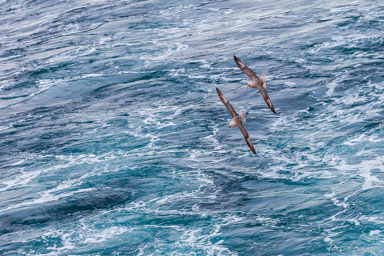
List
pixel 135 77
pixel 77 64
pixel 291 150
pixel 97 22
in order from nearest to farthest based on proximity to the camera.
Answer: pixel 291 150 < pixel 135 77 < pixel 77 64 < pixel 97 22

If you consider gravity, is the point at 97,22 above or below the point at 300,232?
above

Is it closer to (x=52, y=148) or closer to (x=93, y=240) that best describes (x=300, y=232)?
(x=93, y=240)

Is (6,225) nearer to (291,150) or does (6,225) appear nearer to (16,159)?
(16,159)

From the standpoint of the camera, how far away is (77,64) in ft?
178

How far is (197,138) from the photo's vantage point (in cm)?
3762

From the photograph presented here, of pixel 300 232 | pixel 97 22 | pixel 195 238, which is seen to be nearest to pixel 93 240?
pixel 195 238

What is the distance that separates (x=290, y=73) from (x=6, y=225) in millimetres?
23189

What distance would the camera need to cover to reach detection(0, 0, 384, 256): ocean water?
28719 mm

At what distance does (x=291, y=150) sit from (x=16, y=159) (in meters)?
16.4

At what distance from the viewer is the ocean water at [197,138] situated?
28.7 m

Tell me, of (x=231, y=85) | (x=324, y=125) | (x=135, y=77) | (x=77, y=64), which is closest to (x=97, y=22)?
(x=77, y=64)

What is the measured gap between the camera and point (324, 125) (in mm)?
36875

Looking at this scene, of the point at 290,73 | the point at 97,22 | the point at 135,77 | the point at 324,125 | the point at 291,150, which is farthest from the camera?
the point at 97,22

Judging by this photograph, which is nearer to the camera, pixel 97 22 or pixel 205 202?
pixel 205 202
